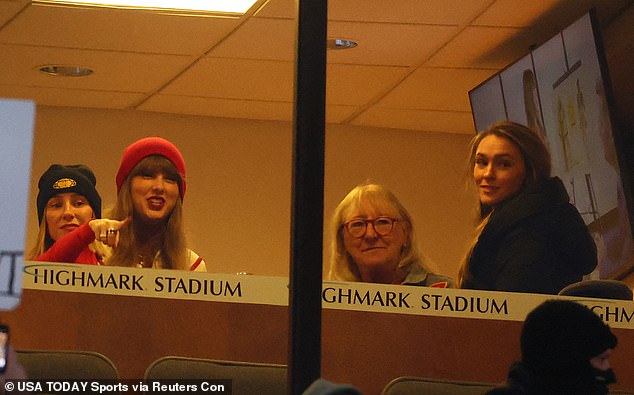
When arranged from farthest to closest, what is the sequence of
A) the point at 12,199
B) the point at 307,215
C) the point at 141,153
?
the point at 141,153, the point at 12,199, the point at 307,215

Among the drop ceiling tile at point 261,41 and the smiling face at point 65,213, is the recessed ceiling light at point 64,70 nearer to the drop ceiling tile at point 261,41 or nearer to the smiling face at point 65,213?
the drop ceiling tile at point 261,41

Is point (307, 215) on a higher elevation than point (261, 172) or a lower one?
lower

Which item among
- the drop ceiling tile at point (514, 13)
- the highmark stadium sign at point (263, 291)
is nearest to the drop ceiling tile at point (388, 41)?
the drop ceiling tile at point (514, 13)

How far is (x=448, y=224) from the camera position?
6.72 m

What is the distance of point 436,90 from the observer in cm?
579

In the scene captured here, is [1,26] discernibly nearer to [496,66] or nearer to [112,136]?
[112,136]

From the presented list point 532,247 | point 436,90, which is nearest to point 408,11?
point 436,90

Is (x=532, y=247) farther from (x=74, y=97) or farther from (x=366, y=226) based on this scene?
(x=74, y=97)

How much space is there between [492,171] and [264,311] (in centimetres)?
96

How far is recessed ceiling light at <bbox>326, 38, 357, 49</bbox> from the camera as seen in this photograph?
199 inches

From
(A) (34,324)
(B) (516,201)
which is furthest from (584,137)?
(A) (34,324)

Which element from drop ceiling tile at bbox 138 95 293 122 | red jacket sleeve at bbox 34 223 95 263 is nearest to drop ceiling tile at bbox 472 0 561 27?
drop ceiling tile at bbox 138 95 293 122

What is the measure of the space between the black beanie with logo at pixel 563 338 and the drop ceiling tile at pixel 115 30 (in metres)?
2.86

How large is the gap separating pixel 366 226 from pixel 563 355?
94 centimetres
